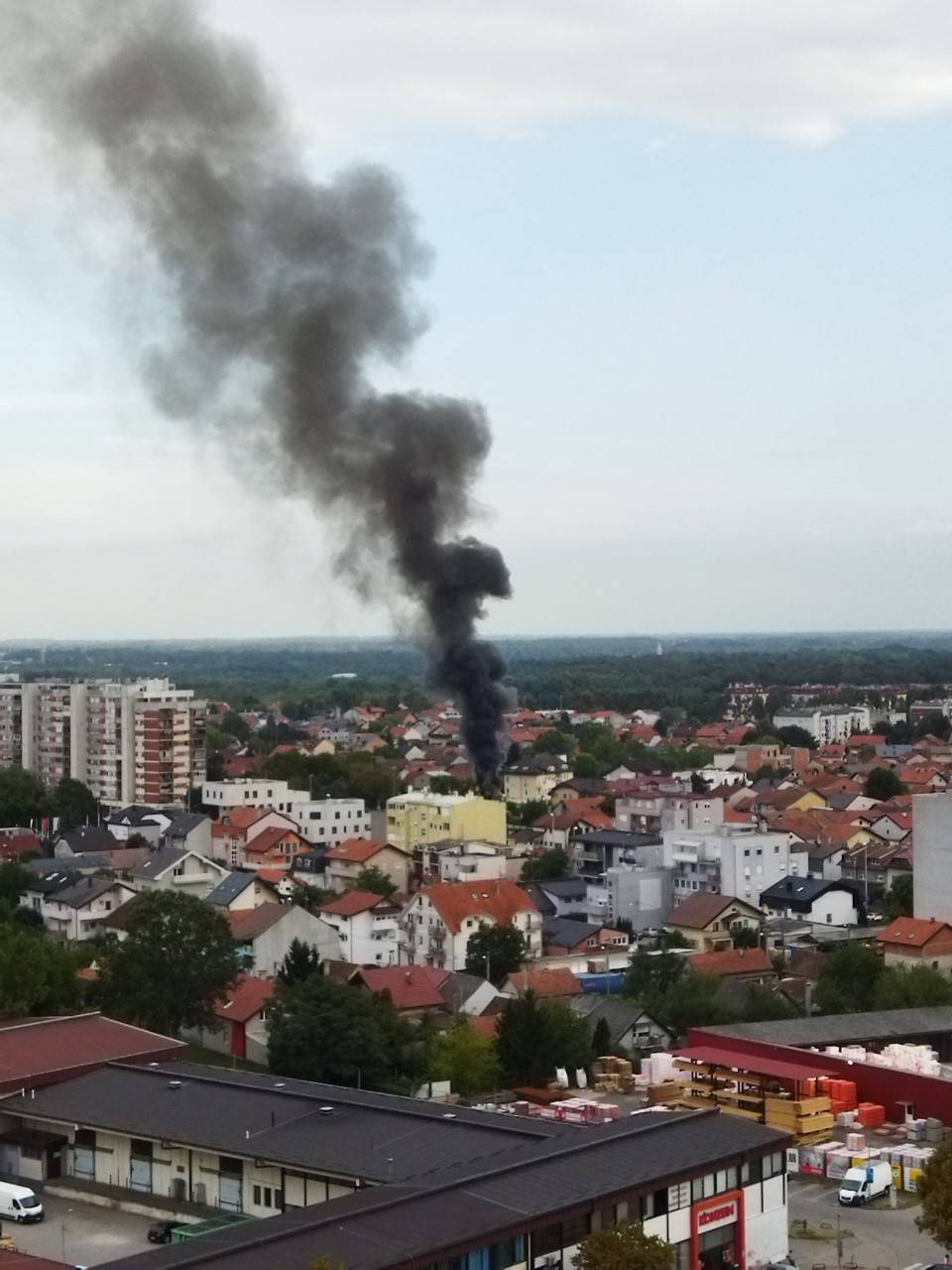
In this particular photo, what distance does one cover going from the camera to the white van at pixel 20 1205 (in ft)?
36.5

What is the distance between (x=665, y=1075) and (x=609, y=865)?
1268 centimetres

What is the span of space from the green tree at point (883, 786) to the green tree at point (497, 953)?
19862 mm

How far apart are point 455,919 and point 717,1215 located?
1212 cm

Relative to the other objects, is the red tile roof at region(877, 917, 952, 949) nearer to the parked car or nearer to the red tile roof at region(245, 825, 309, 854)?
the red tile roof at region(245, 825, 309, 854)

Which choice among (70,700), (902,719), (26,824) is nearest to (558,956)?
(26,824)

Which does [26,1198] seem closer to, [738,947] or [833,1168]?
[833,1168]

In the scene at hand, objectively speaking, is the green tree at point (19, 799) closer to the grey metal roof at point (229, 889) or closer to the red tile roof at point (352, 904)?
the grey metal roof at point (229, 889)

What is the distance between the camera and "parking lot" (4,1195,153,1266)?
34.0ft

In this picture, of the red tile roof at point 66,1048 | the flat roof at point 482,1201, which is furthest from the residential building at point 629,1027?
the flat roof at point 482,1201

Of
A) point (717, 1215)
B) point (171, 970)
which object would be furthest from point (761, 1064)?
point (171, 970)

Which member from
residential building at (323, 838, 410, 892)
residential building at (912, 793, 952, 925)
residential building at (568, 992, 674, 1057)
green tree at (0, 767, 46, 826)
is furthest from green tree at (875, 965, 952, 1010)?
green tree at (0, 767, 46, 826)

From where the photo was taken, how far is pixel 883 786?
39.4m

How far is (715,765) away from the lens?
161ft

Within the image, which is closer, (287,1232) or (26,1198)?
(287,1232)
